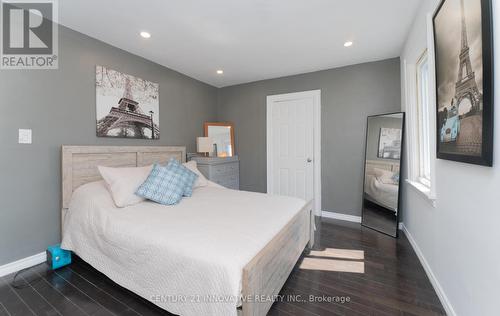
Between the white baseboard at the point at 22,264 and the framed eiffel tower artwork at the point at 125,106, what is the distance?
4.43ft

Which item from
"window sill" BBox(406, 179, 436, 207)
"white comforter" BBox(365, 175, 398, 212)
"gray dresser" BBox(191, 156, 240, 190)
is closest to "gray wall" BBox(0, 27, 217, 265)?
"gray dresser" BBox(191, 156, 240, 190)

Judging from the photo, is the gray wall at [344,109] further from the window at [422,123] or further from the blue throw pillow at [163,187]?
the blue throw pillow at [163,187]

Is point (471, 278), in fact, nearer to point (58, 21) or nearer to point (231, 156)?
point (231, 156)

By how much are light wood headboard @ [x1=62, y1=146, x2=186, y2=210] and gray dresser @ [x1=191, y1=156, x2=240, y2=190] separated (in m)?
0.71

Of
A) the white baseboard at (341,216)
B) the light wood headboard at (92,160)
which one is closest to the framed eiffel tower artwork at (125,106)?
the light wood headboard at (92,160)

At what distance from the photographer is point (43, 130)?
2.12m

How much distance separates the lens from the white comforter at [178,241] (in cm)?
116

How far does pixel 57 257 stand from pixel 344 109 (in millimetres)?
3954

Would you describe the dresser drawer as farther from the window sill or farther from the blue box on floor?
the window sill

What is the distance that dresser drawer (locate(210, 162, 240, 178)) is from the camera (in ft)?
11.6

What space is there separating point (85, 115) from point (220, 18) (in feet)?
6.06

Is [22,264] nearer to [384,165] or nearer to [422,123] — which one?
[384,165]

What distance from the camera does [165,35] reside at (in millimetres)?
2439

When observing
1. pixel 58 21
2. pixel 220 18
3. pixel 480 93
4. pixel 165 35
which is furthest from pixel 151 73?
pixel 480 93
